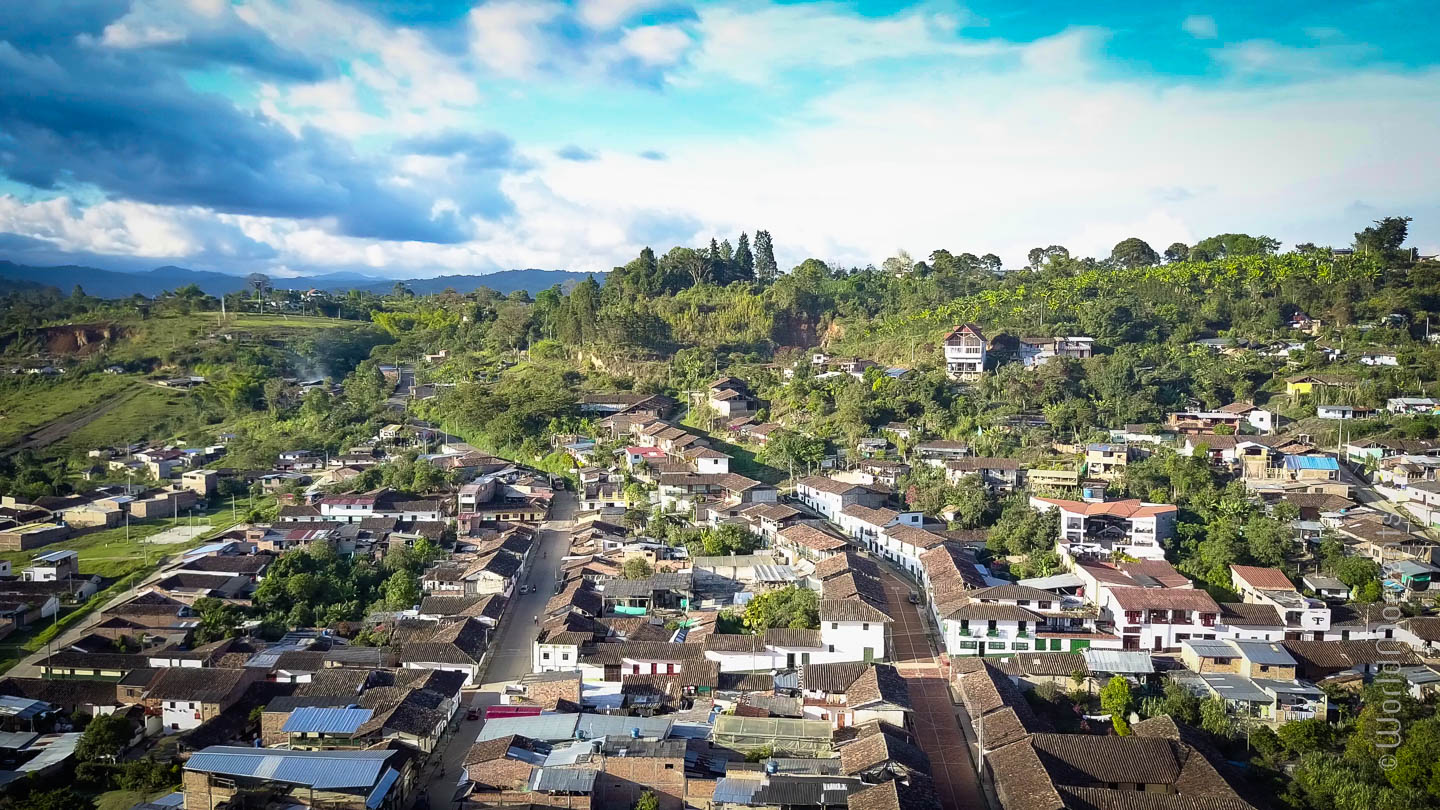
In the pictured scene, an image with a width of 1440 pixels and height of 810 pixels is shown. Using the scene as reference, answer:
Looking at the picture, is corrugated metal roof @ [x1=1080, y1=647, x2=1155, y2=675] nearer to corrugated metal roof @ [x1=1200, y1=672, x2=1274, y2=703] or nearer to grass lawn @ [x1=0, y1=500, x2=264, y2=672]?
corrugated metal roof @ [x1=1200, y1=672, x2=1274, y2=703]

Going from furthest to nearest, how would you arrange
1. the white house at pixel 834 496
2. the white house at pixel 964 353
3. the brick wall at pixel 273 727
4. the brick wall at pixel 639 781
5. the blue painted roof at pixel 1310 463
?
the white house at pixel 964 353
the white house at pixel 834 496
the blue painted roof at pixel 1310 463
the brick wall at pixel 273 727
the brick wall at pixel 639 781

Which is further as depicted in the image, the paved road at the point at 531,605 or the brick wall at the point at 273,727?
the paved road at the point at 531,605

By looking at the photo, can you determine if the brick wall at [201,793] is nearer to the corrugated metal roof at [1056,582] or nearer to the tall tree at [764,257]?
the corrugated metal roof at [1056,582]

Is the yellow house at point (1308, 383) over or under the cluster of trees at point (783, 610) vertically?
over

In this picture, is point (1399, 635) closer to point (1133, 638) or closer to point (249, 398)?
point (1133, 638)

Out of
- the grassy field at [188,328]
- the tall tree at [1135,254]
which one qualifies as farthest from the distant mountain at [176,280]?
the tall tree at [1135,254]

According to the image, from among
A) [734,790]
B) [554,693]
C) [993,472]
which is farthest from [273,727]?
[993,472]

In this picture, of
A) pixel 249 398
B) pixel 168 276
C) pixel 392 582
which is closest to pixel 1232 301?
pixel 392 582

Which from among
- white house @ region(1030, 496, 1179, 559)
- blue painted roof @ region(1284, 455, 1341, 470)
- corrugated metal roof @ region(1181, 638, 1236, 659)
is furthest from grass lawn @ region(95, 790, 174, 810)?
blue painted roof @ region(1284, 455, 1341, 470)
